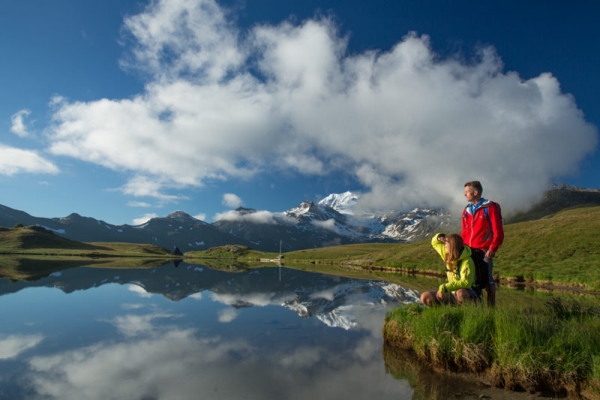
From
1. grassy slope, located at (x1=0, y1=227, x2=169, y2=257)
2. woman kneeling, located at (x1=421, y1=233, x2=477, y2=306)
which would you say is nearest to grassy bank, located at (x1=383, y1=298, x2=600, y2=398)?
woman kneeling, located at (x1=421, y1=233, x2=477, y2=306)

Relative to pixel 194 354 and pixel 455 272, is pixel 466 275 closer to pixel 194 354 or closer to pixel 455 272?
pixel 455 272

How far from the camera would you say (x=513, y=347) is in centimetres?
761

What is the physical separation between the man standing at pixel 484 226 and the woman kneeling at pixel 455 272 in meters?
0.74

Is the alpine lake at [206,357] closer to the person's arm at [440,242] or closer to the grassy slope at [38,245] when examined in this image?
the person's arm at [440,242]

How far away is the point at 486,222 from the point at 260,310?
41.5 feet

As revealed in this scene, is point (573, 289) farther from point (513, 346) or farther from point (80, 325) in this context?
point (80, 325)

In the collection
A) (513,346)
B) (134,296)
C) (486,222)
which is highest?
(486,222)

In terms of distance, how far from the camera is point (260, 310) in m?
18.9

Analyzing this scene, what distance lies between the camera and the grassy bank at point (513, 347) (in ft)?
23.0

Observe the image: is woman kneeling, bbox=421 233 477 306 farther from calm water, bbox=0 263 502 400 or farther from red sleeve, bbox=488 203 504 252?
calm water, bbox=0 263 502 400

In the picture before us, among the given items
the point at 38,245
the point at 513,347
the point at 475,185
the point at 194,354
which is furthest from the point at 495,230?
the point at 38,245

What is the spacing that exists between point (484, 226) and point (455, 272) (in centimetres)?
182

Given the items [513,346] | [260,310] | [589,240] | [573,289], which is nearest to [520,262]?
[589,240]

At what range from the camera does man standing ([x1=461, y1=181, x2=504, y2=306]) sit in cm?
1036
